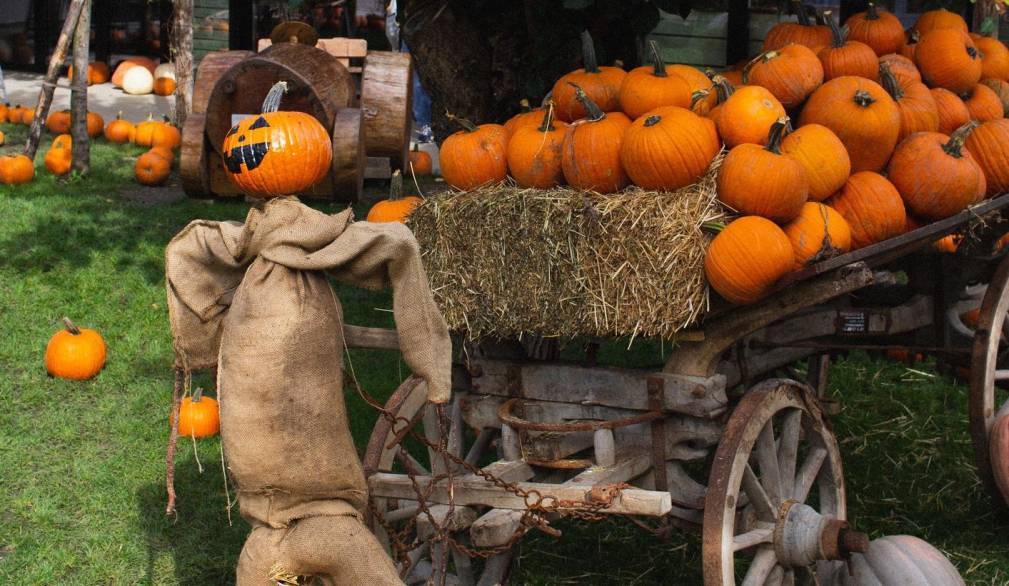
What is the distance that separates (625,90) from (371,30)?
12.1 metres

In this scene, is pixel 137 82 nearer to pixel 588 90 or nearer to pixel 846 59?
pixel 588 90

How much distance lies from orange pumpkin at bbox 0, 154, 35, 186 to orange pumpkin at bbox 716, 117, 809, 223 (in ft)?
23.8

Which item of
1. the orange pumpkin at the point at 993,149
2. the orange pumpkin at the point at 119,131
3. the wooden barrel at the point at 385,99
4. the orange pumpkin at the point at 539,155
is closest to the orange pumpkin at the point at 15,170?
the orange pumpkin at the point at 119,131

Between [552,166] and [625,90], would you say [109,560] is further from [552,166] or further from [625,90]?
[625,90]

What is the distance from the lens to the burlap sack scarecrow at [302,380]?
10.6 ft

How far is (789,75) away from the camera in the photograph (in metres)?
4.30

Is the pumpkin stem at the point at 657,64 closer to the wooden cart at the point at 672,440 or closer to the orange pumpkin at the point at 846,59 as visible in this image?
the orange pumpkin at the point at 846,59

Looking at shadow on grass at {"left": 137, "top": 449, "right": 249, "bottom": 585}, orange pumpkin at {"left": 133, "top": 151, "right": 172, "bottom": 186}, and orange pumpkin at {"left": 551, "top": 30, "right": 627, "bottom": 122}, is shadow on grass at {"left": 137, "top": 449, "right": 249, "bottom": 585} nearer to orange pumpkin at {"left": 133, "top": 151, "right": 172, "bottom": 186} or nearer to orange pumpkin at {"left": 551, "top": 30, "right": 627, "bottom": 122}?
orange pumpkin at {"left": 551, "top": 30, "right": 627, "bottom": 122}

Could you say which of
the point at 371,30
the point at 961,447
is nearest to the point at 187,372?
the point at 961,447

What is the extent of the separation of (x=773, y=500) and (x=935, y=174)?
1299mm

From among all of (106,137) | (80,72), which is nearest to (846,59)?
(80,72)

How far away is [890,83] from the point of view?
4.42m

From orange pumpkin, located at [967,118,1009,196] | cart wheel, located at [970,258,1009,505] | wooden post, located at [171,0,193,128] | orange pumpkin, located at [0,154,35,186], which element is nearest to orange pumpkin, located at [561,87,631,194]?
orange pumpkin, located at [967,118,1009,196]

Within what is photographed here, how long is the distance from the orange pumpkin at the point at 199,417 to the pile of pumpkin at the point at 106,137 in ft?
14.5
